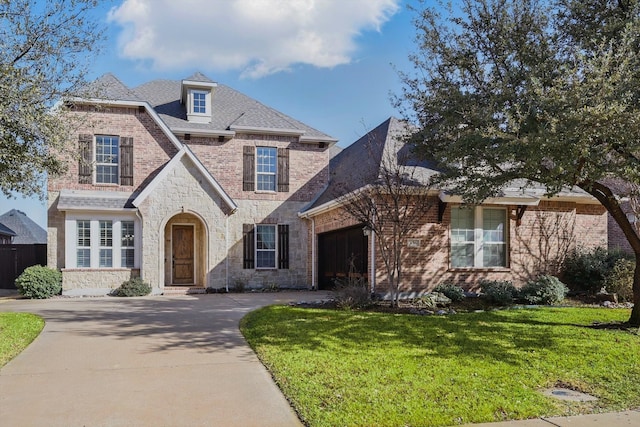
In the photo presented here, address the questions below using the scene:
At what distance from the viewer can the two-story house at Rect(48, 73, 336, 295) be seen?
18219 millimetres

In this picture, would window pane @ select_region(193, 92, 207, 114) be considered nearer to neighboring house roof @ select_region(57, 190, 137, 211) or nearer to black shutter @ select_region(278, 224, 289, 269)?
neighboring house roof @ select_region(57, 190, 137, 211)

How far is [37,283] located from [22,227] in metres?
21.9

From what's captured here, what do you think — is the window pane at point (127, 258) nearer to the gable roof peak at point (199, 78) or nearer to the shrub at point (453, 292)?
the gable roof peak at point (199, 78)

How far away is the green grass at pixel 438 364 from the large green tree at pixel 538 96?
8.21ft

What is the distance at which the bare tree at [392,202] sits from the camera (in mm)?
13008

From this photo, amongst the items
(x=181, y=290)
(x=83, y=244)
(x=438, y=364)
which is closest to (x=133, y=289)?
(x=181, y=290)

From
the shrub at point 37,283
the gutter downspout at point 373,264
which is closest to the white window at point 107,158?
the shrub at point 37,283

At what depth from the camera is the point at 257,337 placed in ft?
29.7

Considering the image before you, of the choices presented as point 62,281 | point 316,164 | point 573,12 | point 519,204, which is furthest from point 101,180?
point 573,12

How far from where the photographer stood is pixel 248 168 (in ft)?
68.4

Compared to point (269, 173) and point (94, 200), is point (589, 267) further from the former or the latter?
point (94, 200)

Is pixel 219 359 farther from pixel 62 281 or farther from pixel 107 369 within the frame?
pixel 62 281

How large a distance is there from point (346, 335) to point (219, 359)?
2330 millimetres

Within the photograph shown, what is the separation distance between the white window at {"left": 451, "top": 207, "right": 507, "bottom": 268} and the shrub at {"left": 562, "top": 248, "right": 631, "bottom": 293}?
2118 mm
